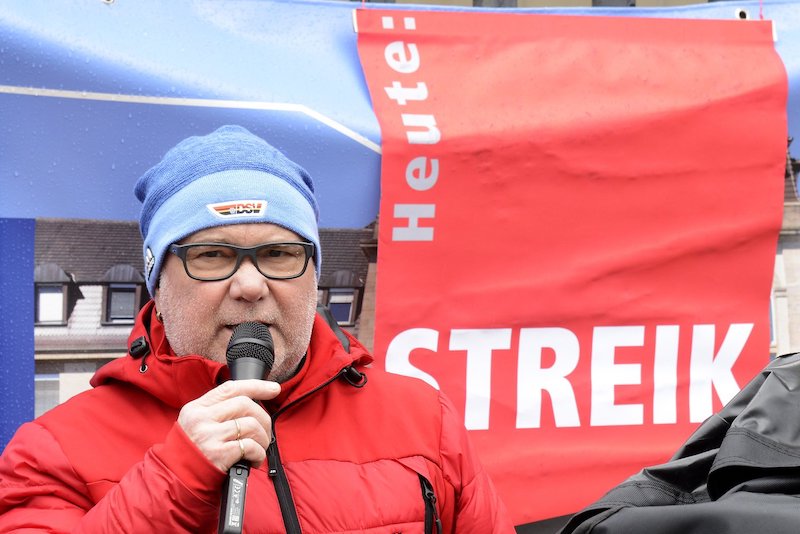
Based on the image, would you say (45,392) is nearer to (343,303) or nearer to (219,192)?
(343,303)

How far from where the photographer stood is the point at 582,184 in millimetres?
2650

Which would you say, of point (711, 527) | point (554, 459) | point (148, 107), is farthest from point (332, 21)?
point (711, 527)

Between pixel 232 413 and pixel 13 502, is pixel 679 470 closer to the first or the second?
pixel 232 413

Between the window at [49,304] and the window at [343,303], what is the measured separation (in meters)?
0.67

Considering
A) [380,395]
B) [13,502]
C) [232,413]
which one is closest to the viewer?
[232,413]

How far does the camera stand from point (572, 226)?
8.70ft

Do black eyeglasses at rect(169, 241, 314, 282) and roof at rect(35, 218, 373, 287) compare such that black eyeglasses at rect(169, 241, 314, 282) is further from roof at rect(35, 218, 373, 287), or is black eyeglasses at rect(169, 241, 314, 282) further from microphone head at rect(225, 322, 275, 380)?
roof at rect(35, 218, 373, 287)

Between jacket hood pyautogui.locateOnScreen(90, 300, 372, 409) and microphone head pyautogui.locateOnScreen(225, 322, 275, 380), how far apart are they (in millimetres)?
150

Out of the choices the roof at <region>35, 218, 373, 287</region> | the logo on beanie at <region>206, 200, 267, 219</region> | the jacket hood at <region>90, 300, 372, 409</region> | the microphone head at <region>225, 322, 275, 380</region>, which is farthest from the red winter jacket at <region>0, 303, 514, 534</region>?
the roof at <region>35, 218, 373, 287</region>

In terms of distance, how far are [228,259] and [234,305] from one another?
0.29 ft

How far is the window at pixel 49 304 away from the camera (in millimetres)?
2396

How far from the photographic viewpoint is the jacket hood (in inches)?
66.7

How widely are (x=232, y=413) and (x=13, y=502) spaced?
0.49 meters

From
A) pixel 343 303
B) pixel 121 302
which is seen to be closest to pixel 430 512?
pixel 343 303
